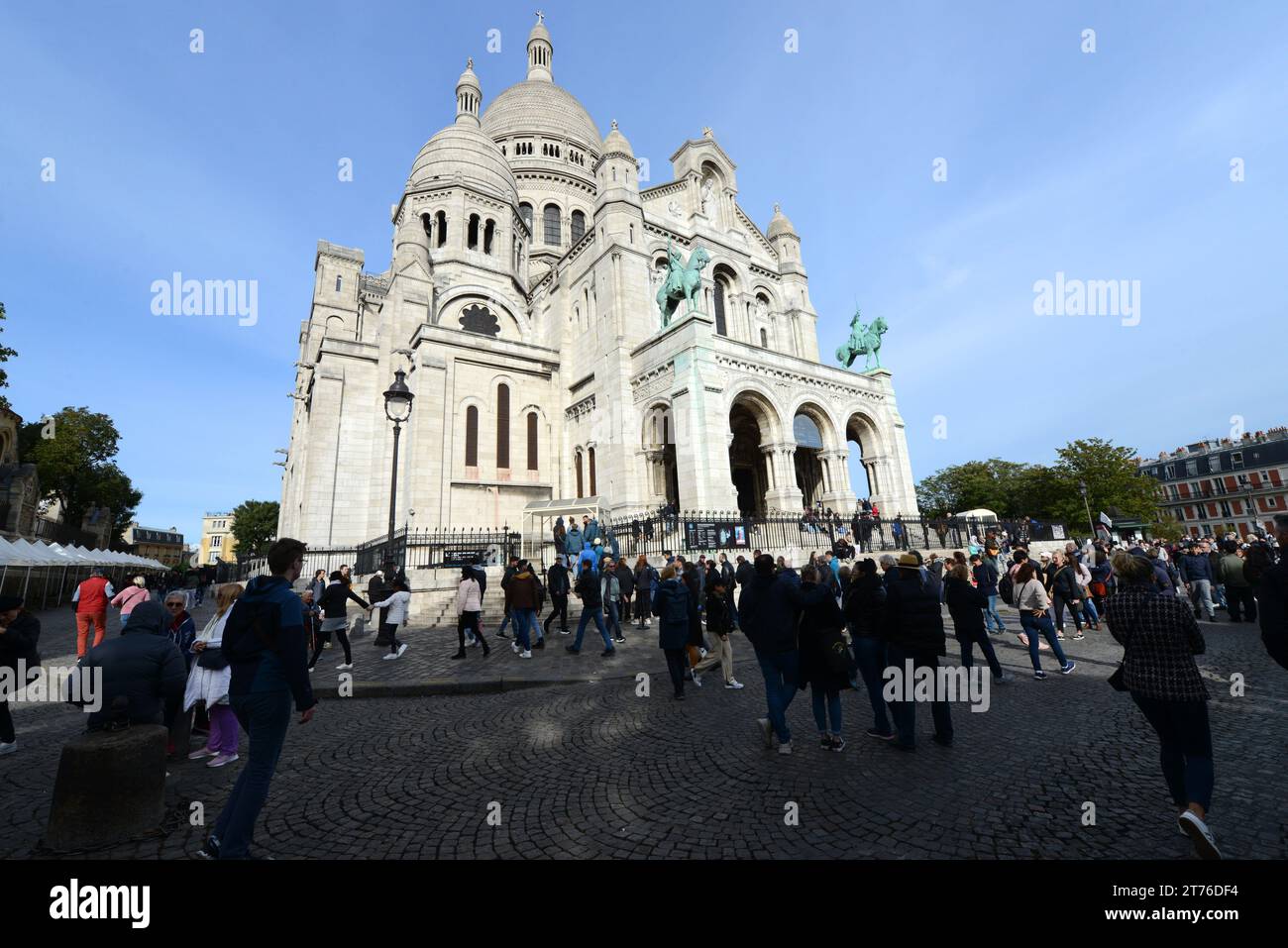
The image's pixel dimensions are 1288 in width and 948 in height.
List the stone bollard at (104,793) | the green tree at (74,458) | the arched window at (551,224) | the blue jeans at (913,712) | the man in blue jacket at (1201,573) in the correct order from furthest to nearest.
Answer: the arched window at (551,224) < the green tree at (74,458) < the man in blue jacket at (1201,573) < the blue jeans at (913,712) < the stone bollard at (104,793)

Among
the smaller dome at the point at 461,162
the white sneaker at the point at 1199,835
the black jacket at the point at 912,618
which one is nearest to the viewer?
the white sneaker at the point at 1199,835

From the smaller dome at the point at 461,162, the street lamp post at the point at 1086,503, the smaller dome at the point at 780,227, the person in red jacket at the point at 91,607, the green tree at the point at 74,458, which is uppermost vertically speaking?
the smaller dome at the point at 461,162

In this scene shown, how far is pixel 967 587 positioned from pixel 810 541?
1201cm

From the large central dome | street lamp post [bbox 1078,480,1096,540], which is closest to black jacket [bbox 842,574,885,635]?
street lamp post [bbox 1078,480,1096,540]

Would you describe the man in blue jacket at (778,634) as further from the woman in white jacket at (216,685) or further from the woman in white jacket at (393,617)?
the woman in white jacket at (393,617)

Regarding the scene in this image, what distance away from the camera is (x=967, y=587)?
5.97 m

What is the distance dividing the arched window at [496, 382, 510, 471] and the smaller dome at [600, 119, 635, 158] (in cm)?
1263

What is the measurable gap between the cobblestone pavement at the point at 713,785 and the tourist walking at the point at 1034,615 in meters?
0.70

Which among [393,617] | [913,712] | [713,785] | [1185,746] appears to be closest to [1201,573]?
[913,712]

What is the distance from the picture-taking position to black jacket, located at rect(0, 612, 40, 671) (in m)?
4.87

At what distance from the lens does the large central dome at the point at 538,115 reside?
41.1m

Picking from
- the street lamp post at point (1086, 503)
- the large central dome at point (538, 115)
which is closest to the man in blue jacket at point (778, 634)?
the street lamp post at point (1086, 503)

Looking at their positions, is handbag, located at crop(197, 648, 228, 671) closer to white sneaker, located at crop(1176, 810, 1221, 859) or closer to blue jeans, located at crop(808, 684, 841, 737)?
blue jeans, located at crop(808, 684, 841, 737)
